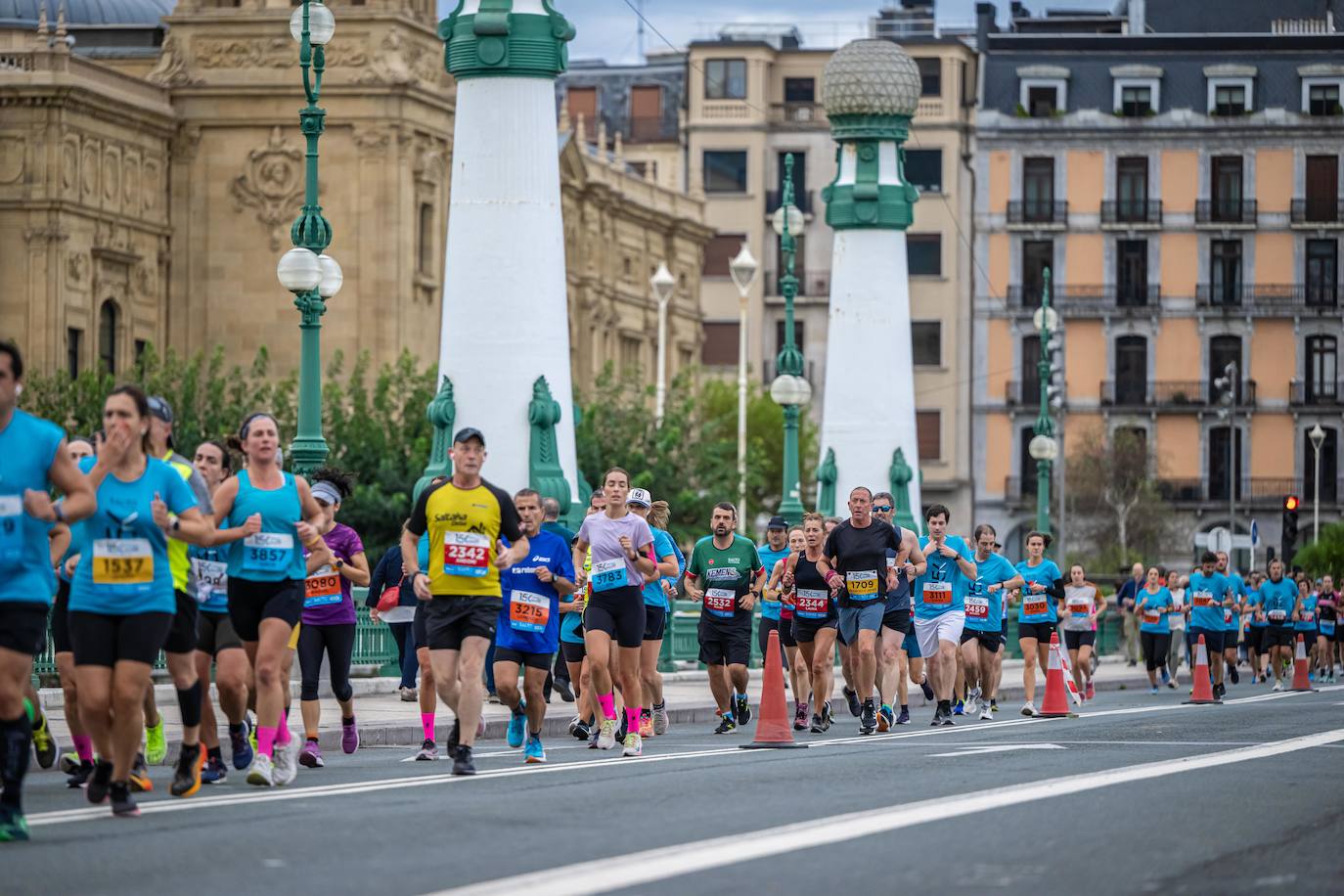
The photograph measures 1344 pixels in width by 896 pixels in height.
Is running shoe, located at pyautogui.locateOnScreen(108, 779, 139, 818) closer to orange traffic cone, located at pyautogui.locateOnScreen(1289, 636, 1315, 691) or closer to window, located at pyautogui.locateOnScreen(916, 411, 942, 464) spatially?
orange traffic cone, located at pyautogui.locateOnScreen(1289, 636, 1315, 691)

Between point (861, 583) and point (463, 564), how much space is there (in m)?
6.71

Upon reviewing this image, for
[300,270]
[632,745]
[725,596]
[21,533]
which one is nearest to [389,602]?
[632,745]

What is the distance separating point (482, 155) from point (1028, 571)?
677cm

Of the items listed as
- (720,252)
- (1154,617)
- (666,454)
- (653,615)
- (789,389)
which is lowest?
(1154,617)

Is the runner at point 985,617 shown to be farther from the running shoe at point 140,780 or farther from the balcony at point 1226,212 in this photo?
the balcony at point 1226,212

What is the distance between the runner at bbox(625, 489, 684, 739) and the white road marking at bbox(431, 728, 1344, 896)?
202 inches

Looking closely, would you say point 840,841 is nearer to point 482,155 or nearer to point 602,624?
point 602,624

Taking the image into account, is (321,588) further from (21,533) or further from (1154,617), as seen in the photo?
(1154,617)

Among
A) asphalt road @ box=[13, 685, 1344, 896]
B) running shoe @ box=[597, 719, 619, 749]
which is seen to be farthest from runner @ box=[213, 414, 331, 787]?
running shoe @ box=[597, 719, 619, 749]

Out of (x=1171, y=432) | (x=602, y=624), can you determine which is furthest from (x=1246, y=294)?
(x=602, y=624)

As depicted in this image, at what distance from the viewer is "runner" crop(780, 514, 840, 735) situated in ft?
72.7

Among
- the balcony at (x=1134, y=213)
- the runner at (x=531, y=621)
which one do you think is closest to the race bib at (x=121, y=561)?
the runner at (x=531, y=621)

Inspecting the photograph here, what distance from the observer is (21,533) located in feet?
40.0

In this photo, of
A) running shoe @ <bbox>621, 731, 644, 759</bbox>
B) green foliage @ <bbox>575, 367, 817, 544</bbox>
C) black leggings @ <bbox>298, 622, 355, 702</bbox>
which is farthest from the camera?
green foliage @ <bbox>575, 367, 817, 544</bbox>
